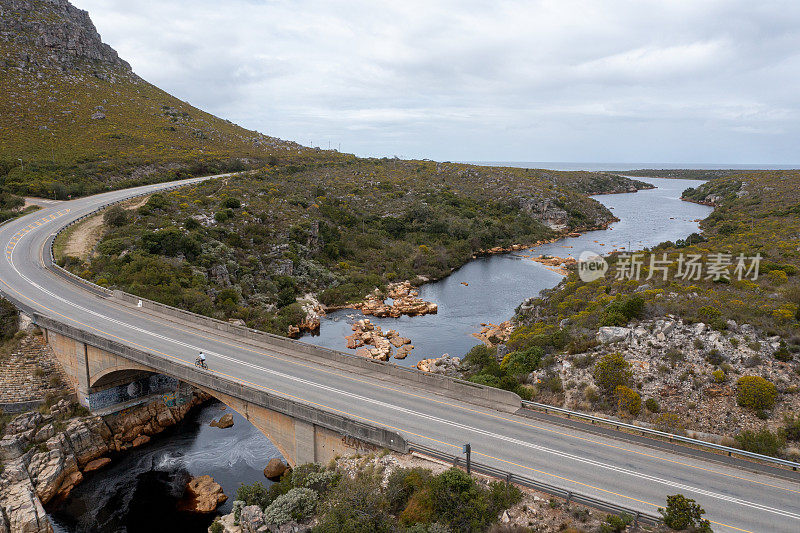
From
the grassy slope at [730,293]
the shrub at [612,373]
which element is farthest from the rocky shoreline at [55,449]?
the grassy slope at [730,293]

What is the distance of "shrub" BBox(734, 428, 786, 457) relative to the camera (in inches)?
691

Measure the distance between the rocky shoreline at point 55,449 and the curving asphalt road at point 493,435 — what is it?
5.81m

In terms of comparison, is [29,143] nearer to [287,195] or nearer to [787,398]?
[287,195]

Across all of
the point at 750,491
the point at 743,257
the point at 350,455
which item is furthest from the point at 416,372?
the point at 743,257

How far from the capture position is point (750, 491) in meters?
15.1

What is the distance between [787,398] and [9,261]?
56105 mm

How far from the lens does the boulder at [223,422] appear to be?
31672 mm

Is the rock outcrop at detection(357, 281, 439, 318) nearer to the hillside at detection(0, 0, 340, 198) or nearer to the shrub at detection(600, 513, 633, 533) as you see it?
the shrub at detection(600, 513, 633, 533)

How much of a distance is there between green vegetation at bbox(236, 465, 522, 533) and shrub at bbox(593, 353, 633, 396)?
10.8 meters

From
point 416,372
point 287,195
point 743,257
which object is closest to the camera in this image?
point 416,372

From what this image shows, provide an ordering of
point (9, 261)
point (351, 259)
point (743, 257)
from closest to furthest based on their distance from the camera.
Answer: point (743, 257)
point (9, 261)
point (351, 259)

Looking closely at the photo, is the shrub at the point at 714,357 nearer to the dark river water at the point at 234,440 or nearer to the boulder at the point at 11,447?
the dark river water at the point at 234,440

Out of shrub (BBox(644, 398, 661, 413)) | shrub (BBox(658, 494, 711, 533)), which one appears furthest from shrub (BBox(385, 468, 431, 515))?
shrub (BBox(644, 398, 661, 413))

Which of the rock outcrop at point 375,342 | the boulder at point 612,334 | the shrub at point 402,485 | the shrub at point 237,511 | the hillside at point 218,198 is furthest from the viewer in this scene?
the hillside at point 218,198
